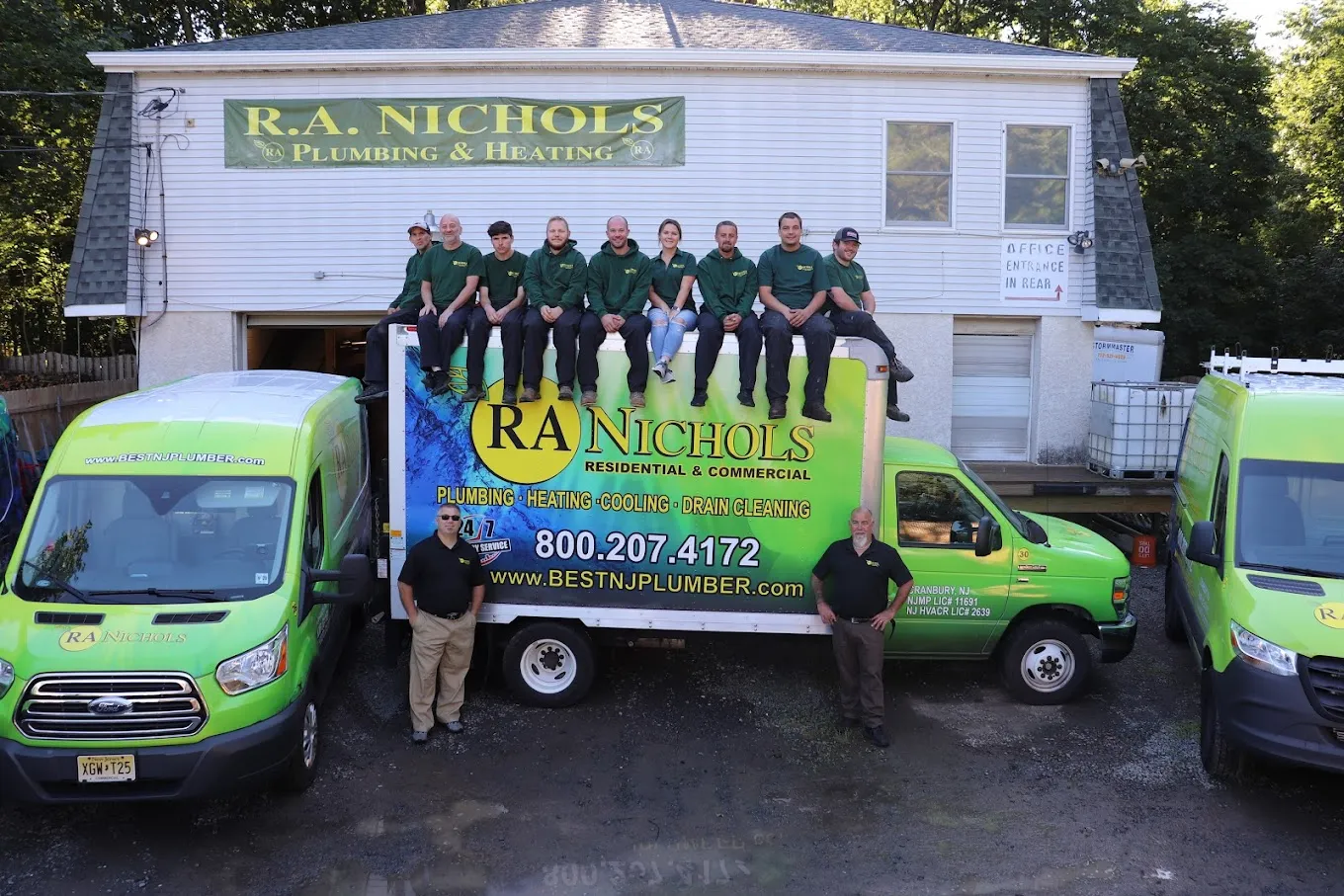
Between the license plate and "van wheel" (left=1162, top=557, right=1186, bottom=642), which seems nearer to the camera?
the license plate

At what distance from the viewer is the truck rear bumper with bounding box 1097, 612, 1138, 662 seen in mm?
8266

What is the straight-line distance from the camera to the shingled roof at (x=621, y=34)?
1427 centimetres

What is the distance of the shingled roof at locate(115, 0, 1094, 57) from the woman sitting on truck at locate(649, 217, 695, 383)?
6933 mm

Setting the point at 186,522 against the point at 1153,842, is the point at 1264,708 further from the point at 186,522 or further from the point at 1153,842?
the point at 186,522

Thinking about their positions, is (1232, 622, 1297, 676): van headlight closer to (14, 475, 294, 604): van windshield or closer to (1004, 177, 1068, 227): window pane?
(14, 475, 294, 604): van windshield

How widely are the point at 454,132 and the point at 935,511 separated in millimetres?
9092

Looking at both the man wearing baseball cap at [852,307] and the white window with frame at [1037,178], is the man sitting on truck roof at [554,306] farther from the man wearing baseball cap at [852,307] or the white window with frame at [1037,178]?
the white window with frame at [1037,178]

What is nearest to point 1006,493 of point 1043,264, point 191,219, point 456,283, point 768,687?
point 1043,264

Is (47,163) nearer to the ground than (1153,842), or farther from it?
farther from it

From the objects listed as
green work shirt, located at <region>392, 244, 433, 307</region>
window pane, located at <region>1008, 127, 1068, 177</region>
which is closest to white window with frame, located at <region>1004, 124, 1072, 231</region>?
window pane, located at <region>1008, 127, 1068, 177</region>

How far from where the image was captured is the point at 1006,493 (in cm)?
1335

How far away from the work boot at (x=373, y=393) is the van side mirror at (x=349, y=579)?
2034 millimetres

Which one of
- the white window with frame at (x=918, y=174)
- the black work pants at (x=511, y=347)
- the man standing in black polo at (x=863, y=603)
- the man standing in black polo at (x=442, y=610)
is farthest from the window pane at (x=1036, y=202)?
the man standing in black polo at (x=442, y=610)

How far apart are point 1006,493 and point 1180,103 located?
629 inches
